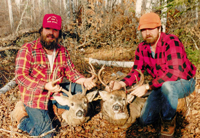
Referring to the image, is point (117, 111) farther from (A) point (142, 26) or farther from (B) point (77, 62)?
(B) point (77, 62)

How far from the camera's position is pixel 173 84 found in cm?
301

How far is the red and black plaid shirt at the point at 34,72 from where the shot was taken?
10.7 ft

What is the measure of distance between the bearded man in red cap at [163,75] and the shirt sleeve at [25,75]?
1.53 m

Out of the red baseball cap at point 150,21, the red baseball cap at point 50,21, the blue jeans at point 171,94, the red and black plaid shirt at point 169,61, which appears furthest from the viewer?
the red baseball cap at point 50,21

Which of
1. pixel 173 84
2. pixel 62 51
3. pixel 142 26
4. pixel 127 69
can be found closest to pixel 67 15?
pixel 127 69

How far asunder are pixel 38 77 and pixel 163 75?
2.52 m

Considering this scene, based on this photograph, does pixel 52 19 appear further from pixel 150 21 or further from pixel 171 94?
pixel 171 94

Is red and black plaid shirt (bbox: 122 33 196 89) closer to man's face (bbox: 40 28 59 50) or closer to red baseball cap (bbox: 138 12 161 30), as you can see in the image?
red baseball cap (bbox: 138 12 161 30)

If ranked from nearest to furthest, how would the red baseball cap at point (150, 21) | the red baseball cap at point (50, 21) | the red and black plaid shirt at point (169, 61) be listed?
the red and black plaid shirt at point (169, 61)
the red baseball cap at point (150, 21)
the red baseball cap at point (50, 21)

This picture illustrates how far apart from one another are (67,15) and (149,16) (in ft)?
19.7

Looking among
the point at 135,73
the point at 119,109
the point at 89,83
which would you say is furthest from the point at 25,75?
the point at 135,73

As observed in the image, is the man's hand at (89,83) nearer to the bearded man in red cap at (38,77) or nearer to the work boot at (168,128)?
the bearded man in red cap at (38,77)

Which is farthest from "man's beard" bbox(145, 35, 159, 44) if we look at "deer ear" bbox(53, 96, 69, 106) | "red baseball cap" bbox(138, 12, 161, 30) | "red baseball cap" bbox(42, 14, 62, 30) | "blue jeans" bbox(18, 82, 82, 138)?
"blue jeans" bbox(18, 82, 82, 138)

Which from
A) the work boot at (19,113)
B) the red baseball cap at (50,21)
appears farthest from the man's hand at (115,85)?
the work boot at (19,113)
